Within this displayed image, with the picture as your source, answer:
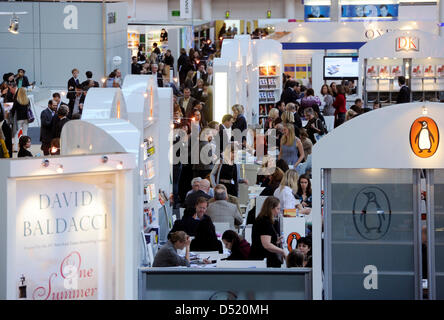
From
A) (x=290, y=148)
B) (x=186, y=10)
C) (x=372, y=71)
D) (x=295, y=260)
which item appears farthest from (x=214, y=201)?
(x=186, y=10)

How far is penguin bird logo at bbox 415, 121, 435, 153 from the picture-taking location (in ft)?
22.3

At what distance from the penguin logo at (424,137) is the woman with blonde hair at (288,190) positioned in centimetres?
319

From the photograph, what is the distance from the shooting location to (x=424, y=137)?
22.4 feet

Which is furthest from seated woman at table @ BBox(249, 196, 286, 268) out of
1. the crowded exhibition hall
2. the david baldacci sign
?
the david baldacci sign

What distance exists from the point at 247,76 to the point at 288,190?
859 centimetres

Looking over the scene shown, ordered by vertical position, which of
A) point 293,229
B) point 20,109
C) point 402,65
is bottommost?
point 293,229

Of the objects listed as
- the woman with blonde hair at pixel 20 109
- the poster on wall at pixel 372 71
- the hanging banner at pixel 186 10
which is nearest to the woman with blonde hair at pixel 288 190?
the woman with blonde hair at pixel 20 109

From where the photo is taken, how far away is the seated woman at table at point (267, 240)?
321 inches

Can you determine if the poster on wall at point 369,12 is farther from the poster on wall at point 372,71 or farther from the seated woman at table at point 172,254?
the seated woman at table at point 172,254

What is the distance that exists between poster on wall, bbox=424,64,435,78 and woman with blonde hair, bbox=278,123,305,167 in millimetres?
9611

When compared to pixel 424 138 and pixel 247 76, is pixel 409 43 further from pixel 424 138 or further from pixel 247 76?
pixel 424 138
